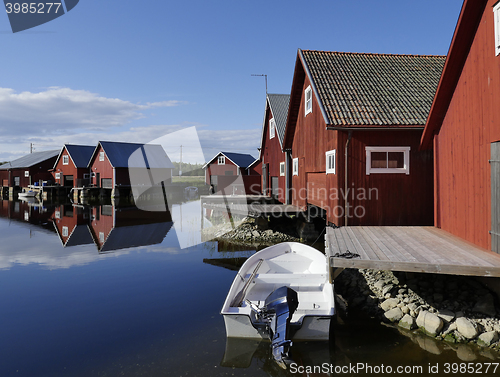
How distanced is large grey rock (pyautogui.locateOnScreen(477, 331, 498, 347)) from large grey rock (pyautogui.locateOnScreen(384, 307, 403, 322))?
4.81ft

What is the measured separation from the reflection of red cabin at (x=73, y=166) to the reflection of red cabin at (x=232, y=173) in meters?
18.2

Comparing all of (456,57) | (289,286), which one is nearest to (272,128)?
(456,57)

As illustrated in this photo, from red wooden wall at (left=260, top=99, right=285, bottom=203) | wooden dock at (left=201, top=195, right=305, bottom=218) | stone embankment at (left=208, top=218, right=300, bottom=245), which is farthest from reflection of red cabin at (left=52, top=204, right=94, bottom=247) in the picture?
red wooden wall at (left=260, top=99, right=285, bottom=203)

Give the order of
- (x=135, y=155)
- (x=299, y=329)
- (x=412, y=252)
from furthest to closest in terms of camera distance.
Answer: (x=135, y=155), (x=412, y=252), (x=299, y=329)

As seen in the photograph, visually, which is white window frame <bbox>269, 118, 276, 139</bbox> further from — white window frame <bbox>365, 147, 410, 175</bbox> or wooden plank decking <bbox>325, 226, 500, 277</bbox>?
wooden plank decking <bbox>325, 226, 500, 277</bbox>

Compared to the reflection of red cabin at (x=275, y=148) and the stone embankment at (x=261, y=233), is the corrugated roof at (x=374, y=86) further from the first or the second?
the stone embankment at (x=261, y=233)

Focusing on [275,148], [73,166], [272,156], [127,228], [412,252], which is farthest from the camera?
[73,166]

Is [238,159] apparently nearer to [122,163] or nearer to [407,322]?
[122,163]

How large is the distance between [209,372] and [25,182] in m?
60.2

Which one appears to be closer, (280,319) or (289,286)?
(280,319)

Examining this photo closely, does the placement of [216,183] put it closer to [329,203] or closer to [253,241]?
[253,241]

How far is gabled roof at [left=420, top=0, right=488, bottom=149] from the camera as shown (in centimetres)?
777

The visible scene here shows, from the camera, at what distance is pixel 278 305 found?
6.42m

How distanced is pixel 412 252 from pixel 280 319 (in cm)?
316
